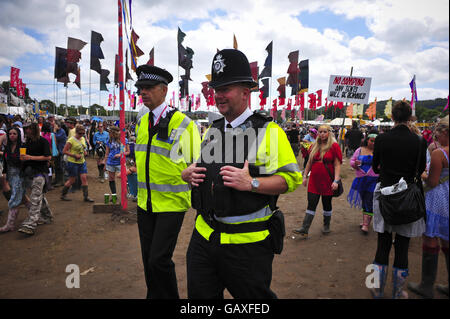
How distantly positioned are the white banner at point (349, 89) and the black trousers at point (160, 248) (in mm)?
6269

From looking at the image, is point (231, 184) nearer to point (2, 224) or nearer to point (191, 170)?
point (191, 170)

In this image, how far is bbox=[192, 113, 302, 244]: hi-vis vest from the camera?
177cm

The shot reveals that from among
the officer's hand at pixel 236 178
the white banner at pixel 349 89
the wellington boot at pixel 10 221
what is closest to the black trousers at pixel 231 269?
the officer's hand at pixel 236 178

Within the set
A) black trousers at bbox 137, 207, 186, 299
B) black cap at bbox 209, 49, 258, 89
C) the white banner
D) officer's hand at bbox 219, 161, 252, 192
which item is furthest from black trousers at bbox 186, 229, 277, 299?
the white banner

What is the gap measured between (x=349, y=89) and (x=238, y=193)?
7.04m

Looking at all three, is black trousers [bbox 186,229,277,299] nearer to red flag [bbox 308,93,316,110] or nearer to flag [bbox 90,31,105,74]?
flag [bbox 90,31,105,74]

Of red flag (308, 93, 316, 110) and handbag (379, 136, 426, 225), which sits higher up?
red flag (308, 93, 316, 110)

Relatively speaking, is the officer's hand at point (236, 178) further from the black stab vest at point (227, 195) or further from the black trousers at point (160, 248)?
the black trousers at point (160, 248)

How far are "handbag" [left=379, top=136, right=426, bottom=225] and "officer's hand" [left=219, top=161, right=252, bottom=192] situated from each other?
1.95 m

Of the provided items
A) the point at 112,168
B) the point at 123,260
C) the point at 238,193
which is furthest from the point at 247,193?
the point at 112,168

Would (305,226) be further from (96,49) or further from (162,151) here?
(96,49)

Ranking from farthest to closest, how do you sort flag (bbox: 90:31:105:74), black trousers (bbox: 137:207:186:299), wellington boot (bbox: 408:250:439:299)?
1. flag (bbox: 90:31:105:74)
2. wellington boot (bbox: 408:250:439:299)
3. black trousers (bbox: 137:207:186:299)

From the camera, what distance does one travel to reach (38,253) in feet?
15.0
